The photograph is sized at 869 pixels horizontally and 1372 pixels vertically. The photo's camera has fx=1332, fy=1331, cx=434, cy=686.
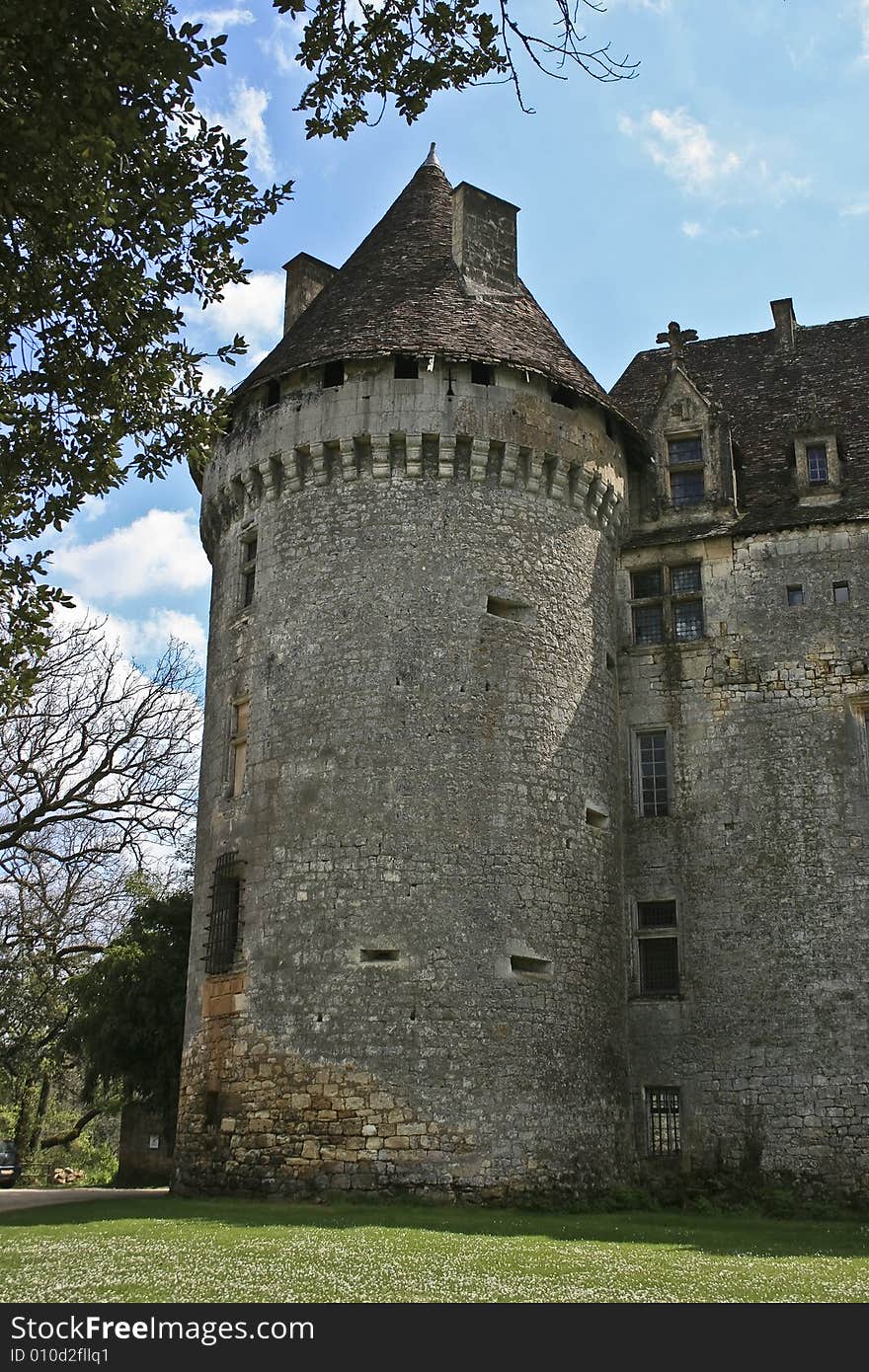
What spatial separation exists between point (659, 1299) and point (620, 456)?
50.6ft

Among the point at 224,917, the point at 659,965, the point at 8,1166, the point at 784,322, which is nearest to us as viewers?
the point at 224,917

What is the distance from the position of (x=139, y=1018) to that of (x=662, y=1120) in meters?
9.30

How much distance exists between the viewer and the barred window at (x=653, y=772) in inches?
816

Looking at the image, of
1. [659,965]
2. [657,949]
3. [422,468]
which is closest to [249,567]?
[422,468]

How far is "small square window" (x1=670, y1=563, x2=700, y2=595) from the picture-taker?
71.1 feet

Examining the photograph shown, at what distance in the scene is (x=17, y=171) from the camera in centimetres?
895

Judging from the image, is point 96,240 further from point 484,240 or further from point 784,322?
point 784,322

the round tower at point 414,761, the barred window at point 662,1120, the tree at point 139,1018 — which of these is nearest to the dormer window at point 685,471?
the round tower at point 414,761

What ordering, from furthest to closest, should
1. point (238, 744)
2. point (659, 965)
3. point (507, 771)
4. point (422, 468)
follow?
1. point (659, 965)
2. point (238, 744)
3. point (422, 468)
4. point (507, 771)

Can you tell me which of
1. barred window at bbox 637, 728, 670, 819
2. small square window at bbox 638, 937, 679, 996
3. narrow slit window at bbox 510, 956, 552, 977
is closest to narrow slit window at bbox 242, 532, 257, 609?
barred window at bbox 637, 728, 670, 819

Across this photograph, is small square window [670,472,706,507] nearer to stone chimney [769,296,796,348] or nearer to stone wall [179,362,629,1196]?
stone wall [179,362,629,1196]

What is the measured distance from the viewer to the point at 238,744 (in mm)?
→ 19812

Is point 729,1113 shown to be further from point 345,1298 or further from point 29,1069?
point 29,1069

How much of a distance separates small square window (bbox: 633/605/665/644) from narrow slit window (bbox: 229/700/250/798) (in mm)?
6491
